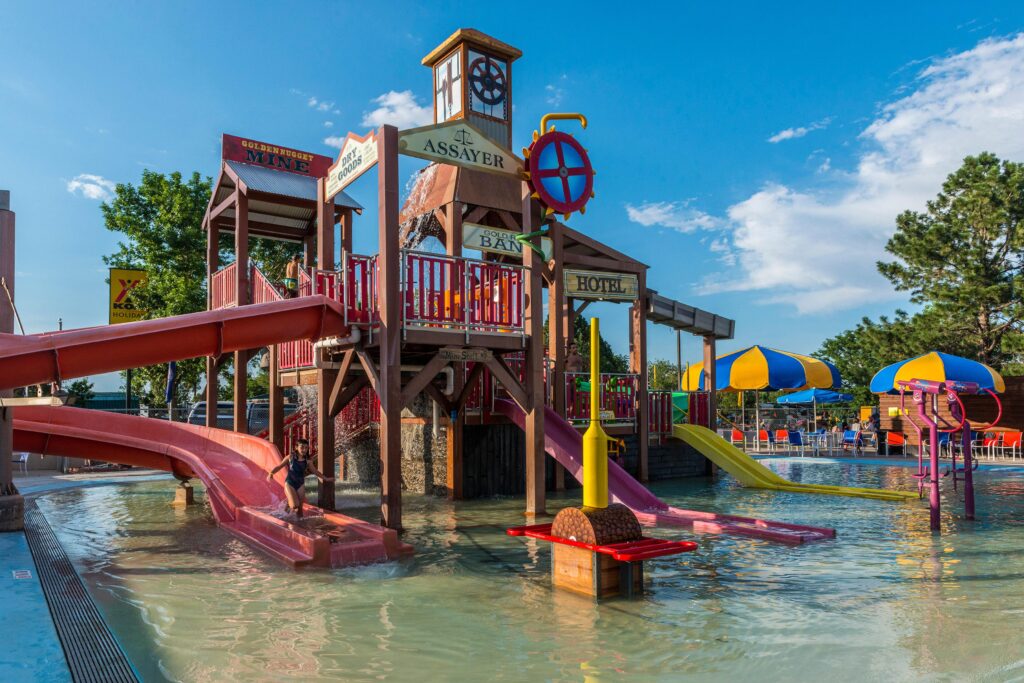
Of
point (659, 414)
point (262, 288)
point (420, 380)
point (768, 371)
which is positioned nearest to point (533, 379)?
point (420, 380)

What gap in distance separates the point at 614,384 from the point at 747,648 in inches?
443

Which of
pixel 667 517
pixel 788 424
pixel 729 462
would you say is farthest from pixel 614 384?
pixel 788 424

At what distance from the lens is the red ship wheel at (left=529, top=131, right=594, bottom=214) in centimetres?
1128

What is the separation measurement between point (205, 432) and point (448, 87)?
8.36 m

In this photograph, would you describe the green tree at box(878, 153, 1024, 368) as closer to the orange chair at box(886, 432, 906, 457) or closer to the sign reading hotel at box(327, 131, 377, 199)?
the orange chair at box(886, 432, 906, 457)

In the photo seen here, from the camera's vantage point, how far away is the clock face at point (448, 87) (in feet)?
49.3

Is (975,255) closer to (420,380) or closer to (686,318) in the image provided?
(686,318)

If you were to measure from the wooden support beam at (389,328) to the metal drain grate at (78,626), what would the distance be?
3682 millimetres

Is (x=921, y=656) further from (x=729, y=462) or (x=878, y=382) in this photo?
(x=878, y=382)

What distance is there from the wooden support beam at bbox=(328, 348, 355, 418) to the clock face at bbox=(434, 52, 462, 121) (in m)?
6.02

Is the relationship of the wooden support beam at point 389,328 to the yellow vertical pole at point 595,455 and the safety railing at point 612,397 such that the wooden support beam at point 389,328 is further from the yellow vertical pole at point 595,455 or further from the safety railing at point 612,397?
the safety railing at point 612,397

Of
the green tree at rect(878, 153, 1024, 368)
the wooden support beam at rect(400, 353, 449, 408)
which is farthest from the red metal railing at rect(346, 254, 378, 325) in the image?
the green tree at rect(878, 153, 1024, 368)

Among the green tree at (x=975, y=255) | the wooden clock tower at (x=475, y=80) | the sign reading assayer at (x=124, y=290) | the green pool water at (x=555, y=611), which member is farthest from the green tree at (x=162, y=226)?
the green tree at (x=975, y=255)

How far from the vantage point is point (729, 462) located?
16.5 metres
